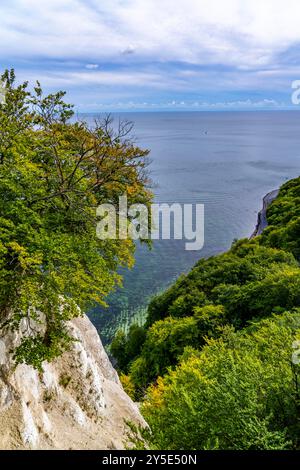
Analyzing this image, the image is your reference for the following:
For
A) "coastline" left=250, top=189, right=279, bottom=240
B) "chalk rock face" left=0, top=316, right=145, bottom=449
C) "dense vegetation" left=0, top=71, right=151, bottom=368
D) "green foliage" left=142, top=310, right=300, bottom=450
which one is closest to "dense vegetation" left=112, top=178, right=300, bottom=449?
"green foliage" left=142, top=310, right=300, bottom=450

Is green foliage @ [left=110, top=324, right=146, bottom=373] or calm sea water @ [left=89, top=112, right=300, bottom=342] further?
calm sea water @ [left=89, top=112, right=300, bottom=342]

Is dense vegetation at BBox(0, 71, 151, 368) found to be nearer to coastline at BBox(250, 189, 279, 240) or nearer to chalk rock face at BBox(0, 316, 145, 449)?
chalk rock face at BBox(0, 316, 145, 449)

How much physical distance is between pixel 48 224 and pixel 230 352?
11281mm

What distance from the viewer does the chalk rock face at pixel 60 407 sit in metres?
14.1

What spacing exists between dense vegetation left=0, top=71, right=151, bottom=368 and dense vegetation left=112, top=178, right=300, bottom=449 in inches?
242

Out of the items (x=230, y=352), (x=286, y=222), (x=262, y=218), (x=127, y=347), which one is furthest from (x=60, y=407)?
(x=262, y=218)

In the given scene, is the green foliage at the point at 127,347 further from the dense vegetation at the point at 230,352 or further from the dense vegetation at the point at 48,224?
the dense vegetation at the point at 48,224

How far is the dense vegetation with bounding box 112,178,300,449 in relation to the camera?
46.9 ft

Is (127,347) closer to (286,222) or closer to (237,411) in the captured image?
(237,411)

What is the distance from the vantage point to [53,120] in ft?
64.5

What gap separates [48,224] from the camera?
17.1 metres

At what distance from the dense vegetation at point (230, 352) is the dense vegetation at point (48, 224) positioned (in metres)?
6.15

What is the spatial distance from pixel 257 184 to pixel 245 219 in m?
35.9

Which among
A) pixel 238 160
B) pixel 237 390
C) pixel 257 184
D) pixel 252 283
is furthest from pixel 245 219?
pixel 238 160
